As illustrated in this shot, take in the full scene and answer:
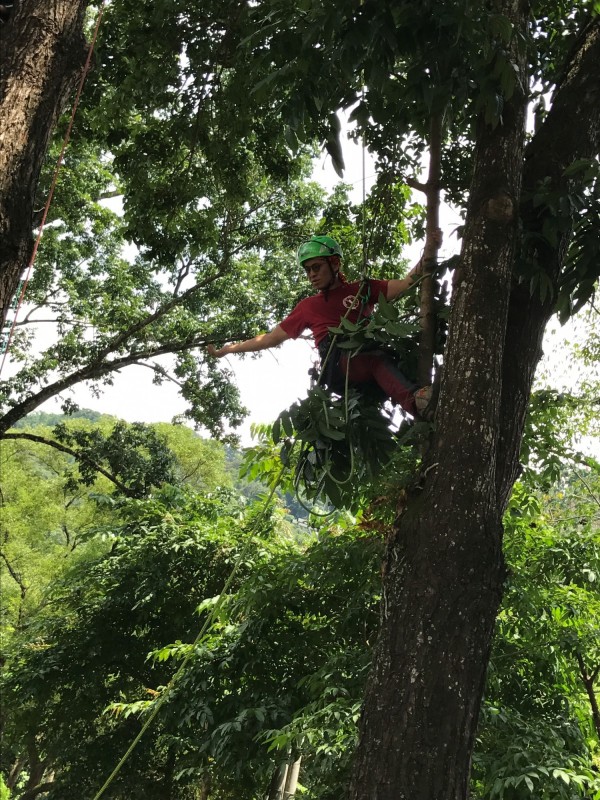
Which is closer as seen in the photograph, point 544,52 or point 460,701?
point 460,701

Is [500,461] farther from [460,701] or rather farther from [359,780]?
[359,780]

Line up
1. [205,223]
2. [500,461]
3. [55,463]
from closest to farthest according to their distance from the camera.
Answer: [500,461] < [205,223] < [55,463]

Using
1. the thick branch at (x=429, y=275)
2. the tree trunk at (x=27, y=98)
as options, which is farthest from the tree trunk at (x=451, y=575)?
the tree trunk at (x=27, y=98)

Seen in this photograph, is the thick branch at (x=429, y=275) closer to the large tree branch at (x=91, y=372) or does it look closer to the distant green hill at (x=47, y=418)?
the large tree branch at (x=91, y=372)

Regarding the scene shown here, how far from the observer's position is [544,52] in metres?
4.00

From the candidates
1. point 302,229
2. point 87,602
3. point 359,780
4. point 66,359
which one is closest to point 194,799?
point 87,602

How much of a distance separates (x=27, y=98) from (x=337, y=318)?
164 cm

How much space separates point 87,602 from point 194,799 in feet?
13.7

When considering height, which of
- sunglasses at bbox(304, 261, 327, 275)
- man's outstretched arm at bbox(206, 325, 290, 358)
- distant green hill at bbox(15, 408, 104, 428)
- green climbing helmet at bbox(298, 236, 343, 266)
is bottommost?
man's outstretched arm at bbox(206, 325, 290, 358)

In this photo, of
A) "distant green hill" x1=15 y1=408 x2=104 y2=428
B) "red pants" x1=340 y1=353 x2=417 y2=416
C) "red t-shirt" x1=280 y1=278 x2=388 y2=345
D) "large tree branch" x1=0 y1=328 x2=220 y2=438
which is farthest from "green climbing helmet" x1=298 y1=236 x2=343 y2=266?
"distant green hill" x1=15 y1=408 x2=104 y2=428

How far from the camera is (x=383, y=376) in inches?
116

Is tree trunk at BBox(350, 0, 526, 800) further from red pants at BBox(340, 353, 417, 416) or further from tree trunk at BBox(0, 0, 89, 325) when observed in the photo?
tree trunk at BBox(0, 0, 89, 325)

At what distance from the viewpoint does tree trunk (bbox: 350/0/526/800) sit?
5.33 feet

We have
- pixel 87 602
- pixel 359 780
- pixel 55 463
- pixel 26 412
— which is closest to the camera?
pixel 359 780
